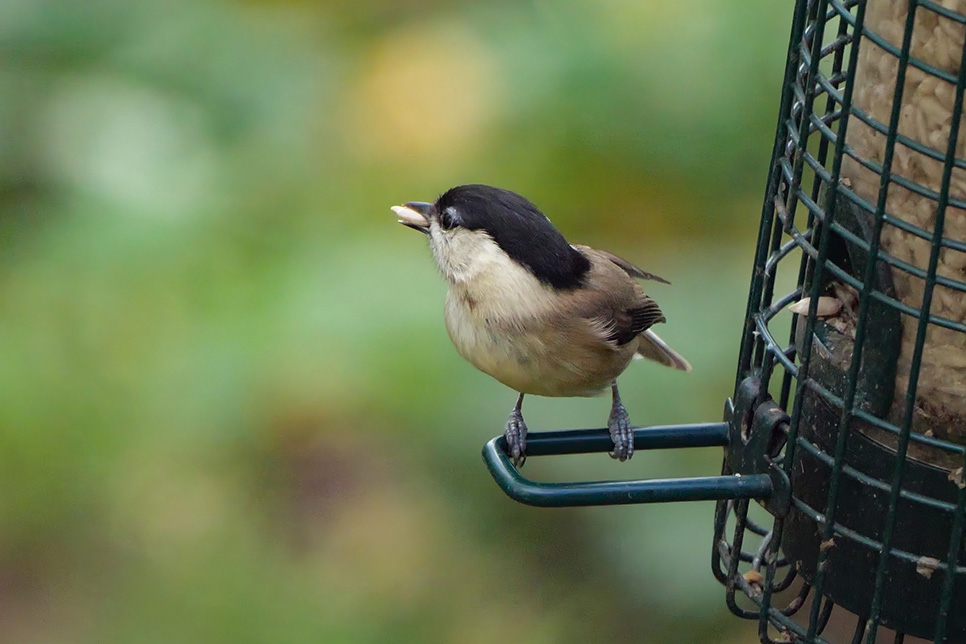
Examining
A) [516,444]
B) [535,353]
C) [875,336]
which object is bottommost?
[516,444]

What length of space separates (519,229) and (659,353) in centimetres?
117

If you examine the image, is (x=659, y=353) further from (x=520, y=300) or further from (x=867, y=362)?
(x=867, y=362)

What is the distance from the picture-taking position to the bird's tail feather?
4941 millimetres

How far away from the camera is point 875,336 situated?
320 centimetres

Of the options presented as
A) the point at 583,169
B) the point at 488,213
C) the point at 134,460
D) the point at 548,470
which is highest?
the point at 583,169

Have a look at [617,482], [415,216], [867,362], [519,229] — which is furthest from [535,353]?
[867,362]

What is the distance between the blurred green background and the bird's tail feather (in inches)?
17.4

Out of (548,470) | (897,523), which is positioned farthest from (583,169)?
(897,523)

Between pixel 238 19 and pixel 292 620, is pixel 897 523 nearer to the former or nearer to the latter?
pixel 292 620

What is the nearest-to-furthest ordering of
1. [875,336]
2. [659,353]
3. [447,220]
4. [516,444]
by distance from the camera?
[875,336] → [516,444] → [447,220] → [659,353]

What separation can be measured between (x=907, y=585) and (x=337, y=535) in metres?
3.48

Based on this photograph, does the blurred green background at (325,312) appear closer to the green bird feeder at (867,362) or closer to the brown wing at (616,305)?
the brown wing at (616,305)

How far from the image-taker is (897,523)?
3.19 m

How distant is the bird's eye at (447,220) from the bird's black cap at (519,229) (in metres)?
0.03
